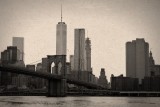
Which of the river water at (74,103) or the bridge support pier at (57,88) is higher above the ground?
the bridge support pier at (57,88)

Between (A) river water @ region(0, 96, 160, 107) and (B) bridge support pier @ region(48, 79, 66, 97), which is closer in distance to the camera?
(A) river water @ region(0, 96, 160, 107)

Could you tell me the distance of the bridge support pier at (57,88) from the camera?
106 m

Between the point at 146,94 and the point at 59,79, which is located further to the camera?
the point at 146,94

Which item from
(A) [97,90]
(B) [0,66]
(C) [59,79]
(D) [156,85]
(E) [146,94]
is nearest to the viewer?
(B) [0,66]

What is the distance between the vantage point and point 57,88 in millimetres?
107688

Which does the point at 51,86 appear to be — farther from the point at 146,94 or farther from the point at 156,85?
the point at 156,85

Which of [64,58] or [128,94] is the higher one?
[64,58]

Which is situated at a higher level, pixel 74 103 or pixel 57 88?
pixel 57 88

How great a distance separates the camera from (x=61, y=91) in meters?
108

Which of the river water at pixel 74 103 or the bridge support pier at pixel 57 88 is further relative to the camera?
the bridge support pier at pixel 57 88

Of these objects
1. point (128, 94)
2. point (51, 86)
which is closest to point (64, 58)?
point (51, 86)

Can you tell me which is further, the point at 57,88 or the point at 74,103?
the point at 57,88

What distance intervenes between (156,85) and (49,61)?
75.4m

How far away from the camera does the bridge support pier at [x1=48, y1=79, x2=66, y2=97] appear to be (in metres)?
106
